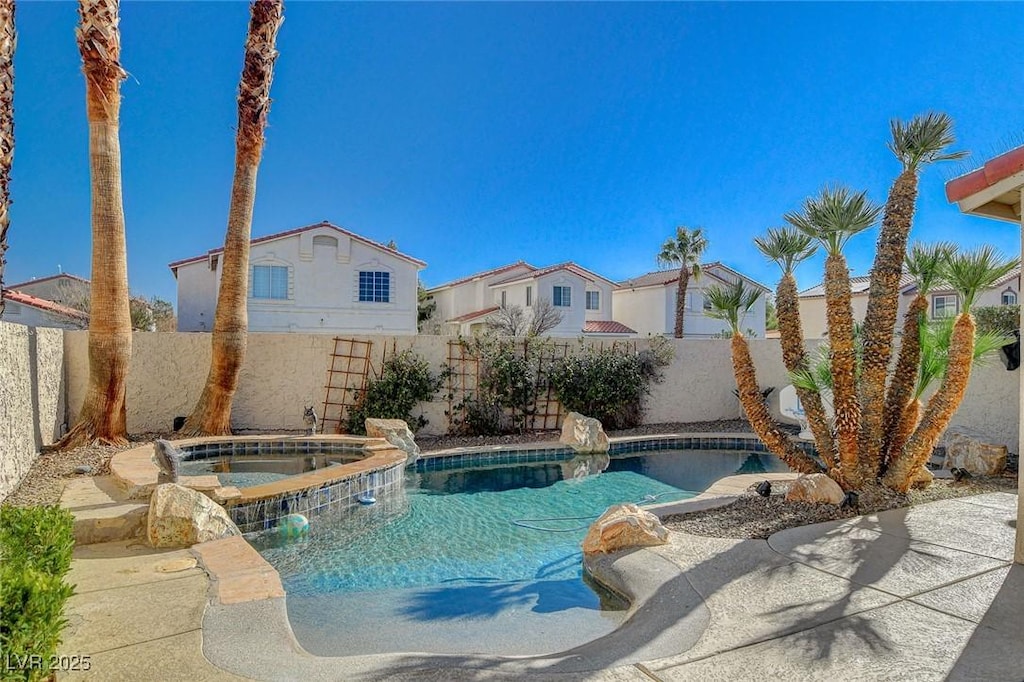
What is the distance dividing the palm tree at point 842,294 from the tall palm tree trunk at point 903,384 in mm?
714

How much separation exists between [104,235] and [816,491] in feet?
42.3

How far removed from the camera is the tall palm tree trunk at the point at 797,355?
838 centimetres

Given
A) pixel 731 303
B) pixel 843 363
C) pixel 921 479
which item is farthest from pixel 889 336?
pixel 921 479

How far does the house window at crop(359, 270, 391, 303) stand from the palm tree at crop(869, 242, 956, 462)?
2313 centimetres

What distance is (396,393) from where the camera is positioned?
14.7 metres

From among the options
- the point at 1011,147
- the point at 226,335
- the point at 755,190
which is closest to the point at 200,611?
the point at 1011,147

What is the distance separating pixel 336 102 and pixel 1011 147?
16978 mm

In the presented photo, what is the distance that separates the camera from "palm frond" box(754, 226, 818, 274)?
8680mm

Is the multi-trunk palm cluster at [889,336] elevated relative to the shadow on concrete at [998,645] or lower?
elevated

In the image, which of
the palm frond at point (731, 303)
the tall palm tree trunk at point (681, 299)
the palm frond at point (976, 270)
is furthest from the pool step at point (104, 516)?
the tall palm tree trunk at point (681, 299)

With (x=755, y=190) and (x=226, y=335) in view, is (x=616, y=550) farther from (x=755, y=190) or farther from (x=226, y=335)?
(x=755, y=190)

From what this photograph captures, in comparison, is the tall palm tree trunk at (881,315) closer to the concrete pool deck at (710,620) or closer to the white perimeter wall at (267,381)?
the concrete pool deck at (710,620)

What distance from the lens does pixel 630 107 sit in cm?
1844

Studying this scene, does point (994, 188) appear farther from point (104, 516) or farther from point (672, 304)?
point (672, 304)
